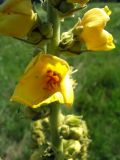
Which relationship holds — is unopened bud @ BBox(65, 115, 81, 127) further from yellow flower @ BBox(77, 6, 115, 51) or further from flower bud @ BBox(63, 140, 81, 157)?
yellow flower @ BBox(77, 6, 115, 51)

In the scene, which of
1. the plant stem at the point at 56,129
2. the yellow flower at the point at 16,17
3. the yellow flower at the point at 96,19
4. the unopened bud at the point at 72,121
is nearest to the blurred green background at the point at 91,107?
the unopened bud at the point at 72,121

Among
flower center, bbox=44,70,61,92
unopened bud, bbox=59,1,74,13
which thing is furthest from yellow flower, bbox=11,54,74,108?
unopened bud, bbox=59,1,74,13

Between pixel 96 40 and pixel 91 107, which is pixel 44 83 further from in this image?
pixel 91 107

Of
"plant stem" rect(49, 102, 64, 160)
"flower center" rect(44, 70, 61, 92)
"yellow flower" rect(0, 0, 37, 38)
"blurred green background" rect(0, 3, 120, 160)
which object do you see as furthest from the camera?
"blurred green background" rect(0, 3, 120, 160)

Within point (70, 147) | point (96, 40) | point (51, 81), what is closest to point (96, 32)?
point (96, 40)

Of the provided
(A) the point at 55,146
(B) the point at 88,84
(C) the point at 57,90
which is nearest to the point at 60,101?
(C) the point at 57,90

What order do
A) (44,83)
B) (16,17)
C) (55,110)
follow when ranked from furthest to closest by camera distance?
(55,110), (44,83), (16,17)
